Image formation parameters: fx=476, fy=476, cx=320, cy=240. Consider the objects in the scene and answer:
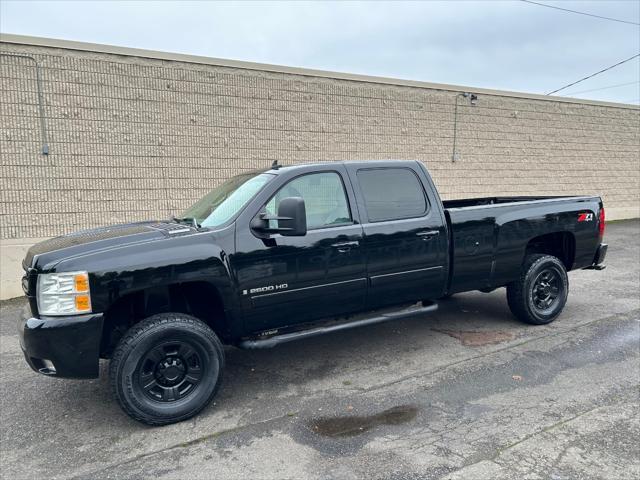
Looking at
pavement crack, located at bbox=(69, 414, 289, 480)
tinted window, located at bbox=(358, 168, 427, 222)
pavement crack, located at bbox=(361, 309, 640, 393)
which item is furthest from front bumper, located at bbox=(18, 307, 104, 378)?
tinted window, located at bbox=(358, 168, 427, 222)

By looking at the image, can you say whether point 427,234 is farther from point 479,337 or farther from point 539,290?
point 539,290

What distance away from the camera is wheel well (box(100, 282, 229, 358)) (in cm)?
388

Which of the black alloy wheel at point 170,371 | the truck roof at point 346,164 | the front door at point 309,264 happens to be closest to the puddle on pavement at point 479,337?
the front door at point 309,264

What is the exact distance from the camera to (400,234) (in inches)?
183

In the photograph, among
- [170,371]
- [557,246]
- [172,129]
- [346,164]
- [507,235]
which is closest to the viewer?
[170,371]

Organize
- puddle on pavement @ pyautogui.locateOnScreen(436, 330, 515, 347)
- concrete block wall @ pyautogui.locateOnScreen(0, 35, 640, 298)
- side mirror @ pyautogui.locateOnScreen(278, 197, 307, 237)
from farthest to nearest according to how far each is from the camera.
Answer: concrete block wall @ pyautogui.locateOnScreen(0, 35, 640, 298), puddle on pavement @ pyautogui.locateOnScreen(436, 330, 515, 347), side mirror @ pyautogui.locateOnScreen(278, 197, 307, 237)

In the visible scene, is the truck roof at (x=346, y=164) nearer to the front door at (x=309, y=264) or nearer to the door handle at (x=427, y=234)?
the front door at (x=309, y=264)

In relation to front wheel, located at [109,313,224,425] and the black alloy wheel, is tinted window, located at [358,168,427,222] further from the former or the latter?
the black alloy wheel

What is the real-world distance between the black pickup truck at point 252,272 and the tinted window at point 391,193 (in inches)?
0.6

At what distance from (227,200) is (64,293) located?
159 cm

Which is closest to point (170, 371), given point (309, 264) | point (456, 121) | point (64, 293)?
point (64, 293)

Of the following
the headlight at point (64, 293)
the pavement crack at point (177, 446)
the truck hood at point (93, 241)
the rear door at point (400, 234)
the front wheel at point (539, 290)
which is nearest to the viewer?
the pavement crack at point (177, 446)

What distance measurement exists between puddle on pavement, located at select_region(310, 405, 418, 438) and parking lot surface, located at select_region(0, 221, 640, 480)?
0.01m

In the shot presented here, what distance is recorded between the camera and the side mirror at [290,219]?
12.5 ft
